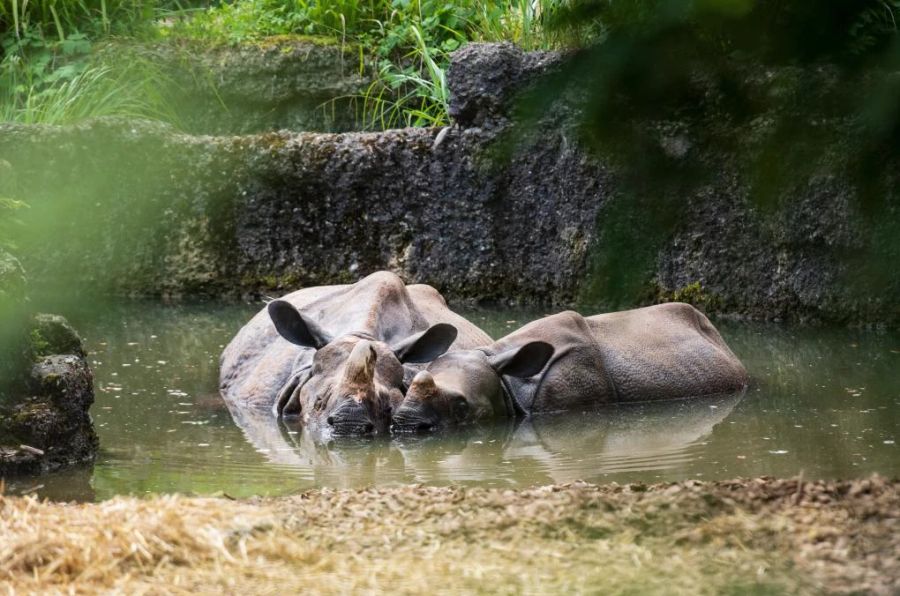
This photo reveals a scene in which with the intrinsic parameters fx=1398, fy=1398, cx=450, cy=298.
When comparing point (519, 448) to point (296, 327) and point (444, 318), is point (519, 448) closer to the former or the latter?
point (296, 327)

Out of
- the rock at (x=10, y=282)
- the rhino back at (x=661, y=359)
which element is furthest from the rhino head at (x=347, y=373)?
the rock at (x=10, y=282)

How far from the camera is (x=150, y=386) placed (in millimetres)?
9656

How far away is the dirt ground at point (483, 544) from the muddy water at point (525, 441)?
1.73 meters

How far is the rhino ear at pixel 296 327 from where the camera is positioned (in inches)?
352

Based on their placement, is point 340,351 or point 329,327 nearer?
point 340,351

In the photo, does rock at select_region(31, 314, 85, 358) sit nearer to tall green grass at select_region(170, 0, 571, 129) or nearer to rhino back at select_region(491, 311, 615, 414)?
rhino back at select_region(491, 311, 615, 414)

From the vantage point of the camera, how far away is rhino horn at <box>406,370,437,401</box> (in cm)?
826

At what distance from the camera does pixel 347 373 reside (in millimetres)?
8203

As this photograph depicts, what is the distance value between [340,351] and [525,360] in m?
1.18

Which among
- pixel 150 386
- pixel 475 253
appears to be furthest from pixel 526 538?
pixel 475 253

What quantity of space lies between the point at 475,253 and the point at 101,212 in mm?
4115

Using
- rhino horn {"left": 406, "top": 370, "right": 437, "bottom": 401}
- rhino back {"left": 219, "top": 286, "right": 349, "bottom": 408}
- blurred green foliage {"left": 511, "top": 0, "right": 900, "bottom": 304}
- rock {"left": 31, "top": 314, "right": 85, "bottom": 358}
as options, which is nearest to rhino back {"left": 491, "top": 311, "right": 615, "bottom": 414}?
rhino horn {"left": 406, "top": 370, "right": 437, "bottom": 401}

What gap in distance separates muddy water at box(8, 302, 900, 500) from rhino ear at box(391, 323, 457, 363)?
26.7 inches

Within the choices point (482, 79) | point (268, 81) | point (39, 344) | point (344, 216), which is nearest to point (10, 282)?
point (39, 344)
